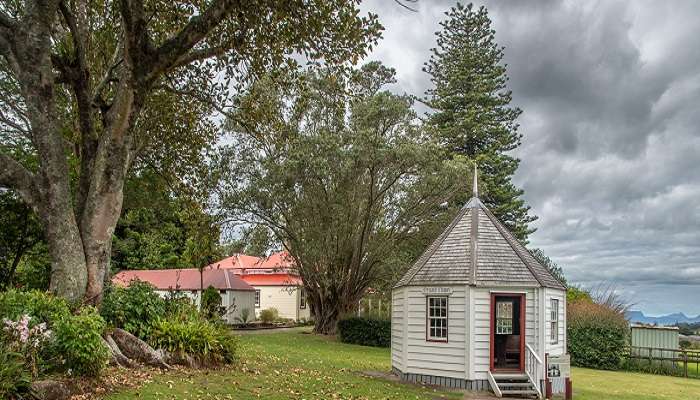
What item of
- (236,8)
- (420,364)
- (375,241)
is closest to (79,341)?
(236,8)

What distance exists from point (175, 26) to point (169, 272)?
3154cm

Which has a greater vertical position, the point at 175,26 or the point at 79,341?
the point at 175,26

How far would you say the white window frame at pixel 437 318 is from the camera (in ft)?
52.4

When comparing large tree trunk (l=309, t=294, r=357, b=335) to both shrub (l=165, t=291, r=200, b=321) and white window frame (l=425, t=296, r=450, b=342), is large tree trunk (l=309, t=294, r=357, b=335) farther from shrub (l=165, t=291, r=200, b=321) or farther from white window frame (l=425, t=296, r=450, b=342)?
shrub (l=165, t=291, r=200, b=321)

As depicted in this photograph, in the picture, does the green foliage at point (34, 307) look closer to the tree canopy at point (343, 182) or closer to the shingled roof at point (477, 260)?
the shingled roof at point (477, 260)

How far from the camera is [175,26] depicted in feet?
47.7

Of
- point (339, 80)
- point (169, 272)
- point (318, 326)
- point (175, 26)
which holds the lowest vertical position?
point (318, 326)

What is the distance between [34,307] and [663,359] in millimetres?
24560

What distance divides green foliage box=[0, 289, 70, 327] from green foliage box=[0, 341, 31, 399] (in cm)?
101

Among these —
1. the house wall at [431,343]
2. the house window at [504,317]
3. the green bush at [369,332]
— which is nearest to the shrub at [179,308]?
the house wall at [431,343]

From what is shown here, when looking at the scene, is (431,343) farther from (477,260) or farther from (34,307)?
(34,307)

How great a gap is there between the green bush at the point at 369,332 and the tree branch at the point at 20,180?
20.1 m

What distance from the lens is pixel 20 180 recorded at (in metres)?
11.4

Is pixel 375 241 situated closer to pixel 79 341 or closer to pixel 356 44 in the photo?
pixel 356 44
